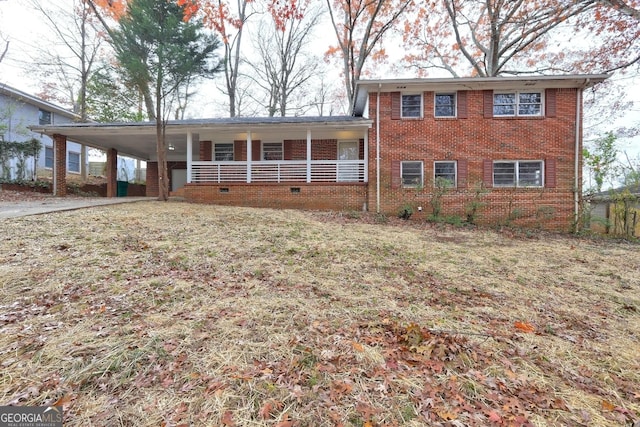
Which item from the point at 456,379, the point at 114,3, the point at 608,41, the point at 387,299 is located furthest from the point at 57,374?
the point at 608,41

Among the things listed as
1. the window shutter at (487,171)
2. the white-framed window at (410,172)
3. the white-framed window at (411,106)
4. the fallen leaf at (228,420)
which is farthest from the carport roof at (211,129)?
the fallen leaf at (228,420)

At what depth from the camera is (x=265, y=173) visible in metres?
11.8

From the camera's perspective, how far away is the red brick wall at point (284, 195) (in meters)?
11.3

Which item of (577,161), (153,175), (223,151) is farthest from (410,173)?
(153,175)

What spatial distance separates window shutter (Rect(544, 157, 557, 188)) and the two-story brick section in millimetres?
31

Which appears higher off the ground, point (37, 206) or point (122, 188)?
point (122, 188)

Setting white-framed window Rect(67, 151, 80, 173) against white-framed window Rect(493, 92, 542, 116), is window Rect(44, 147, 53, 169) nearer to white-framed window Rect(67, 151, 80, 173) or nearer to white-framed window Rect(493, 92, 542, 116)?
white-framed window Rect(67, 151, 80, 173)

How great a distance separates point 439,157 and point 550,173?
3.89 metres

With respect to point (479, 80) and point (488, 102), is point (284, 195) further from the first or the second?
point (488, 102)

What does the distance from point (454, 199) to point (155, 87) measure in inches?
441

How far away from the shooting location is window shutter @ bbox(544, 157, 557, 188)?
1045 cm

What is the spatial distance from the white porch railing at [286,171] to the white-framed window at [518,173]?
4961 millimetres

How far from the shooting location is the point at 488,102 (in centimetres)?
1068

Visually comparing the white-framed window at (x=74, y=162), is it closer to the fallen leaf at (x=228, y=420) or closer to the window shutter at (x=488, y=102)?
the window shutter at (x=488, y=102)
